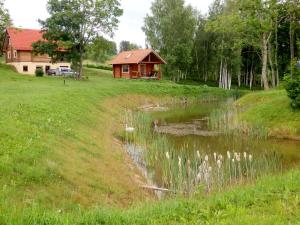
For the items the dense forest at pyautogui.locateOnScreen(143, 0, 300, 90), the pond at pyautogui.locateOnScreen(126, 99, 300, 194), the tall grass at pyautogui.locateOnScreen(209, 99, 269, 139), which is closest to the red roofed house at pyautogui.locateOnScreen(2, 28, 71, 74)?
the dense forest at pyautogui.locateOnScreen(143, 0, 300, 90)

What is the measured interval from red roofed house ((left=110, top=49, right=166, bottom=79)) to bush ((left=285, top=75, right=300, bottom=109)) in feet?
118

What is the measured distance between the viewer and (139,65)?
59.3 metres

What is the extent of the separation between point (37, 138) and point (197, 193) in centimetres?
621

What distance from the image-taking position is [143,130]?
900 inches

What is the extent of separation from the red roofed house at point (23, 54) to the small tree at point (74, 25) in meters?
8.43

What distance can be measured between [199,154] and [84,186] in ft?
19.0

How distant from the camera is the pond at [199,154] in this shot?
485 inches

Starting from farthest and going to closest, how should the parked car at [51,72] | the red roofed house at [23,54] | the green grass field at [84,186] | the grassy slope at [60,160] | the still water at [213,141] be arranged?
1. the red roofed house at [23,54]
2. the parked car at [51,72]
3. the still water at [213,141]
4. the grassy slope at [60,160]
5. the green grass field at [84,186]

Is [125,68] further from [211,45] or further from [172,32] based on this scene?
[211,45]

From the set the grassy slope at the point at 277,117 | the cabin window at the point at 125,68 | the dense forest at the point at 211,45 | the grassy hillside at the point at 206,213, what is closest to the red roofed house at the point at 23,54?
the cabin window at the point at 125,68

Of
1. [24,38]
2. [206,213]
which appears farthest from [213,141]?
[24,38]

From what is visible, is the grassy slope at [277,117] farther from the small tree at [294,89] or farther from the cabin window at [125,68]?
the cabin window at [125,68]

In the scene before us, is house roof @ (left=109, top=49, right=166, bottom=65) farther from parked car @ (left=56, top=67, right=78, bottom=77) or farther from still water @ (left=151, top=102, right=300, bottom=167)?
still water @ (left=151, top=102, right=300, bottom=167)

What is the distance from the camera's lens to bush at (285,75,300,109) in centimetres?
2238
